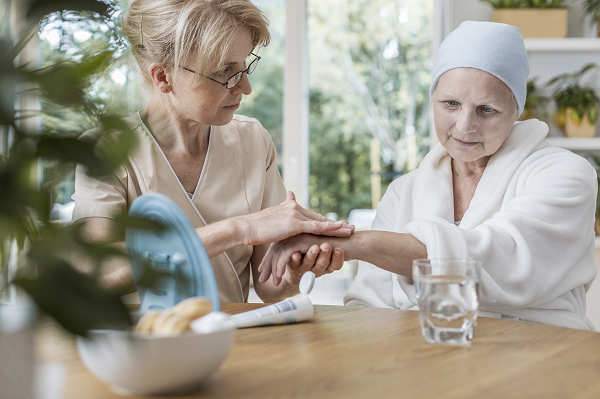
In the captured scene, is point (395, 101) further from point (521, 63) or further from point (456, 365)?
point (456, 365)

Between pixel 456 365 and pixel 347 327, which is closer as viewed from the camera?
pixel 456 365

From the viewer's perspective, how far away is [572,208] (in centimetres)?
134

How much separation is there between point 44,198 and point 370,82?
3.83 metres

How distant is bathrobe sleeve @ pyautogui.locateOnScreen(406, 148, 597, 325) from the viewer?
120 cm

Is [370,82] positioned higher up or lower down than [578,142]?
higher up

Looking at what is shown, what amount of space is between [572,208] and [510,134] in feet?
0.94

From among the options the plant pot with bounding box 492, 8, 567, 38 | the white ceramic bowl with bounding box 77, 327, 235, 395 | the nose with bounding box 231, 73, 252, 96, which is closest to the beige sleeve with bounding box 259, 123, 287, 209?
the nose with bounding box 231, 73, 252, 96

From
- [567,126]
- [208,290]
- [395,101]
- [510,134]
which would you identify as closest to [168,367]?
[208,290]

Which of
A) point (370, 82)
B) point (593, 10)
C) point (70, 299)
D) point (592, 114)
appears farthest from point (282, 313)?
point (370, 82)

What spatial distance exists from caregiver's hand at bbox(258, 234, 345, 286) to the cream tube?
300mm

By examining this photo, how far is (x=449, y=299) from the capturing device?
2.78ft

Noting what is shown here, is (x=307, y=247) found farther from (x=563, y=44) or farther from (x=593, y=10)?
(x=593, y=10)

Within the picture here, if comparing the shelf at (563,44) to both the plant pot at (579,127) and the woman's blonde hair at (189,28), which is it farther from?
the woman's blonde hair at (189,28)

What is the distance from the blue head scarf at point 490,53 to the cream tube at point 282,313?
739 millimetres
